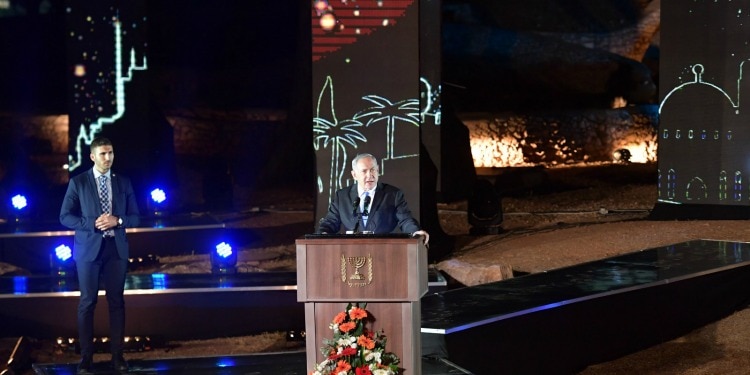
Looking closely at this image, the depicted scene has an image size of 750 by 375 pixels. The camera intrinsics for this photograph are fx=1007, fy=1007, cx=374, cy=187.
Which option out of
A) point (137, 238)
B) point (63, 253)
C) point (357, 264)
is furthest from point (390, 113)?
point (357, 264)

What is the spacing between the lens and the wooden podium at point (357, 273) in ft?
14.2

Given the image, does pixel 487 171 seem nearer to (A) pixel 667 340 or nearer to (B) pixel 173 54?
(B) pixel 173 54

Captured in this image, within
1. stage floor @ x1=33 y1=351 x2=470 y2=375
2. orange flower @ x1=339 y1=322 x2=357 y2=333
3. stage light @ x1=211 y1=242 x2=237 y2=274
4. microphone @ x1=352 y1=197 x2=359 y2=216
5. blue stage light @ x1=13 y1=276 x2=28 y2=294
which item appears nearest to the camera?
orange flower @ x1=339 y1=322 x2=357 y2=333

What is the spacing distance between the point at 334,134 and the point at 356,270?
19.0 feet

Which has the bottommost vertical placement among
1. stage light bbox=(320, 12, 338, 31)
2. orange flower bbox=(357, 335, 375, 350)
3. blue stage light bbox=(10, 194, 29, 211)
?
orange flower bbox=(357, 335, 375, 350)

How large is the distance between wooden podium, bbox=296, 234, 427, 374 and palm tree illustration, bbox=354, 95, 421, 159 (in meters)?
5.55

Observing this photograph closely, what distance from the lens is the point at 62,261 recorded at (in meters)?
9.75

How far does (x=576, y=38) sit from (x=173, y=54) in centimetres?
1134

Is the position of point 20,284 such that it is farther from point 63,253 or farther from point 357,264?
point 357,264

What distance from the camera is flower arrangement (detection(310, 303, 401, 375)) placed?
433 cm

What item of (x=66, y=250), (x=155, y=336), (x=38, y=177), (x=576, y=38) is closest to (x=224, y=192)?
(x=38, y=177)

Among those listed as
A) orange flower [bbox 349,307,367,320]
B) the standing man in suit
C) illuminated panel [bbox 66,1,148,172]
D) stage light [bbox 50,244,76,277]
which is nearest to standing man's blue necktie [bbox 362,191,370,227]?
orange flower [bbox 349,307,367,320]

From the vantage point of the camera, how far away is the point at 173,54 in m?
25.1

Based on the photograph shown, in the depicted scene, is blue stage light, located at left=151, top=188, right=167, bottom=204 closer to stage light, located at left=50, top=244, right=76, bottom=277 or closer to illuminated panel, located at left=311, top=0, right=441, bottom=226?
stage light, located at left=50, top=244, right=76, bottom=277
